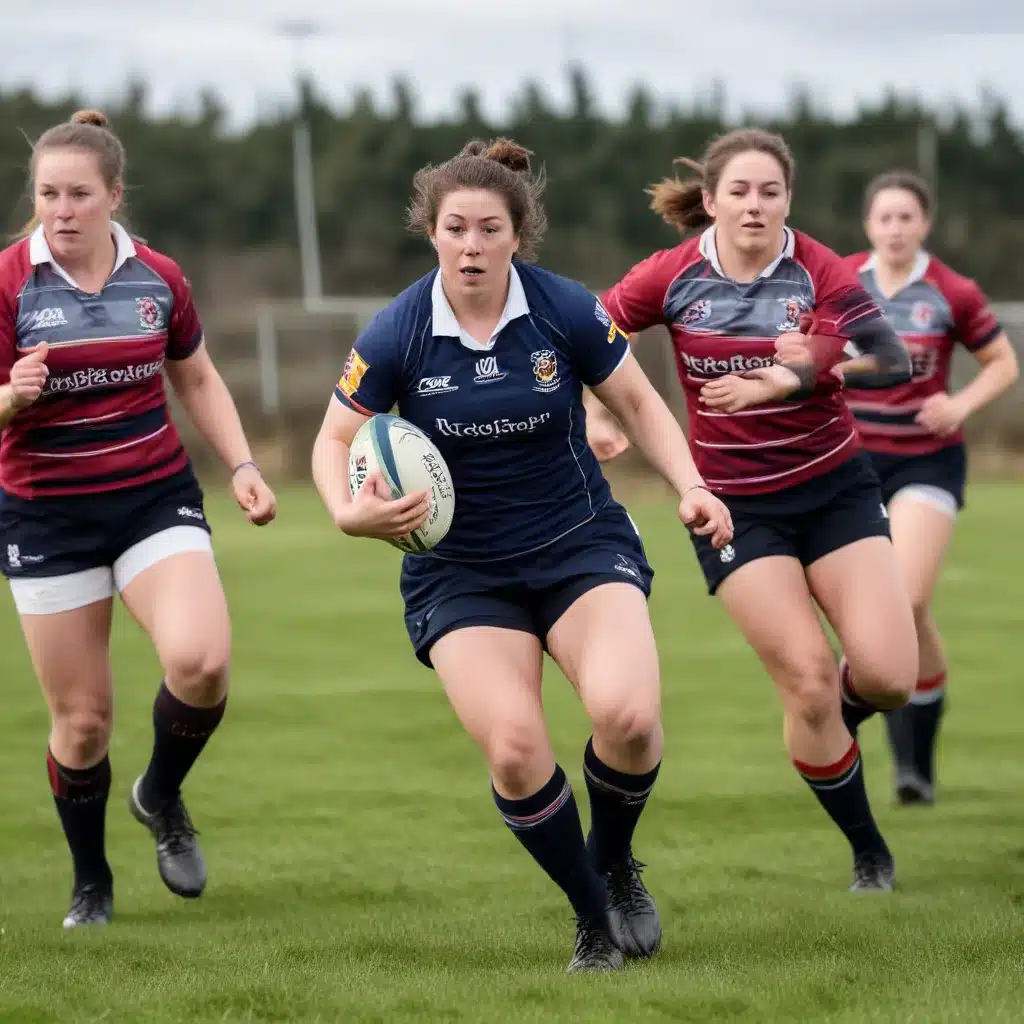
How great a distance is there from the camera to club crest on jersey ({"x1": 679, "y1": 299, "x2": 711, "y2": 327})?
5.86 meters

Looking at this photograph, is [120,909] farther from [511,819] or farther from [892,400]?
[892,400]

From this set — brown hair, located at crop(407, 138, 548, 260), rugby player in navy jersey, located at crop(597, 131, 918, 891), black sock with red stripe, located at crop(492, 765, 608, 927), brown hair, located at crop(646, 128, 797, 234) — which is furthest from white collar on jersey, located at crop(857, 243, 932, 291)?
black sock with red stripe, located at crop(492, 765, 608, 927)

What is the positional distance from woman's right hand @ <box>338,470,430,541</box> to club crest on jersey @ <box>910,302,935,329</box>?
3.39 m

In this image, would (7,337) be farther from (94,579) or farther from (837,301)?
(837,301)

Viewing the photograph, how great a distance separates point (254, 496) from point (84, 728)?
88 cm

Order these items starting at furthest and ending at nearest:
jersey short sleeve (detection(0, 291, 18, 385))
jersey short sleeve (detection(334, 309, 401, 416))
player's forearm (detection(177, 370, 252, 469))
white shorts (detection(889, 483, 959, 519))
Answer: white shorts (detection(889, 483, 959, 519)), player's forearm (detection(177, 370, 252, 469)), jersey short sleeve (detection(0, 291, 18, 385)), jersey short sleeve (detection(334, 309, 401, 416))

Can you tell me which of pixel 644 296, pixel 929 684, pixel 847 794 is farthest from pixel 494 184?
pixel 929 684

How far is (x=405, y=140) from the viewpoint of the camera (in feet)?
141

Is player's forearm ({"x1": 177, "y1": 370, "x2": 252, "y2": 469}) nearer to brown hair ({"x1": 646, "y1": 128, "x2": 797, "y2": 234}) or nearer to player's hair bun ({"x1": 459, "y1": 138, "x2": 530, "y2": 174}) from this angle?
player's hair bun ({"x1": 459, "y1": 138, "x2": 530, "y2": 174})

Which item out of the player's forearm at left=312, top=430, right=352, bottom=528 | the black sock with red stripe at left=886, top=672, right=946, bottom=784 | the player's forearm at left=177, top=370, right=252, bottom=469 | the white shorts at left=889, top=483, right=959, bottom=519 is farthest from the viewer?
the black sock with red stripe at left=886, top=672, right=946, bottom=784

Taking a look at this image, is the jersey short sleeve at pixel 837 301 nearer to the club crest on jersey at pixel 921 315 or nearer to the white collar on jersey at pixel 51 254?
the club crest on jersey at pixel 921 315

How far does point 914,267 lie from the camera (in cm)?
759

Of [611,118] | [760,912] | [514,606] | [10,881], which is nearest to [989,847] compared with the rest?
[760,912]

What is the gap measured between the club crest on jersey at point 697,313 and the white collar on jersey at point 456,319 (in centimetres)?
96
